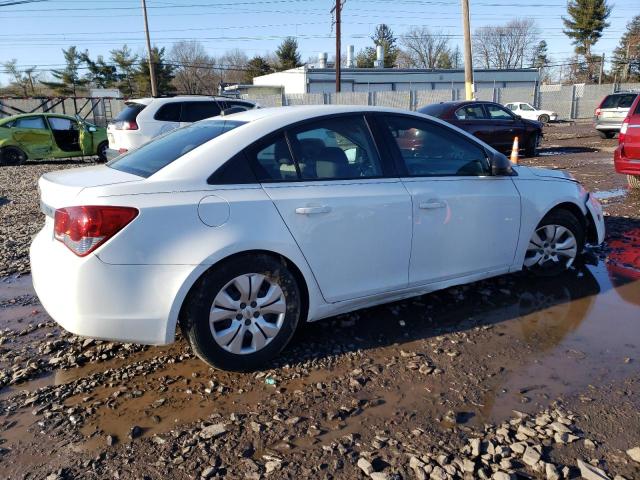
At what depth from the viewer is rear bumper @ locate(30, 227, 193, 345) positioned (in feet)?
9.46

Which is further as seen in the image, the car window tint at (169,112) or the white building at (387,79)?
the white building at (387,79)

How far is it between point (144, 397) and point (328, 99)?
90.9 feet

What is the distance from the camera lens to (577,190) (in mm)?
4832

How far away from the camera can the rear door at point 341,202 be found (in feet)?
10.9

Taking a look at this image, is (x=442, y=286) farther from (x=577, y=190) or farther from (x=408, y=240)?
(x=577, y=190)

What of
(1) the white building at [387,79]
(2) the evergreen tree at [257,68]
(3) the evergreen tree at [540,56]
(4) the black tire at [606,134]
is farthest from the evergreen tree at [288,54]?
(4) the black tire at [606,134]

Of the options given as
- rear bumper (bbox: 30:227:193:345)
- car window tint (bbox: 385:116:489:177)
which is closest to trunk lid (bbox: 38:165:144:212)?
rear bumper (bbox: 30:227:193:345)

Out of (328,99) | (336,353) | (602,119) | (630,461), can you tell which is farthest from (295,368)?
(328,99)

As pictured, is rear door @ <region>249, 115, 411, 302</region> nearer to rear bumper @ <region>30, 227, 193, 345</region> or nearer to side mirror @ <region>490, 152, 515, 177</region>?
rear bumper @ <region>30, 227, 193, 345</region>

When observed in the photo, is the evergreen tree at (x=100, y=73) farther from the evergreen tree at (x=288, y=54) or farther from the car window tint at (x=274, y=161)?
the car window tint at (x=274, y=161)

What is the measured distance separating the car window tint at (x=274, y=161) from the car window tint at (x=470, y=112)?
429 inches

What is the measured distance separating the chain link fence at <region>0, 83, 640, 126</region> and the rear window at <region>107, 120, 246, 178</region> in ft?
71.9

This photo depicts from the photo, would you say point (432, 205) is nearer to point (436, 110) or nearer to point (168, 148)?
point (168, 148)

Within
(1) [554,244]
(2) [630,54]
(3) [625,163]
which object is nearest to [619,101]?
(3) [625,163]
